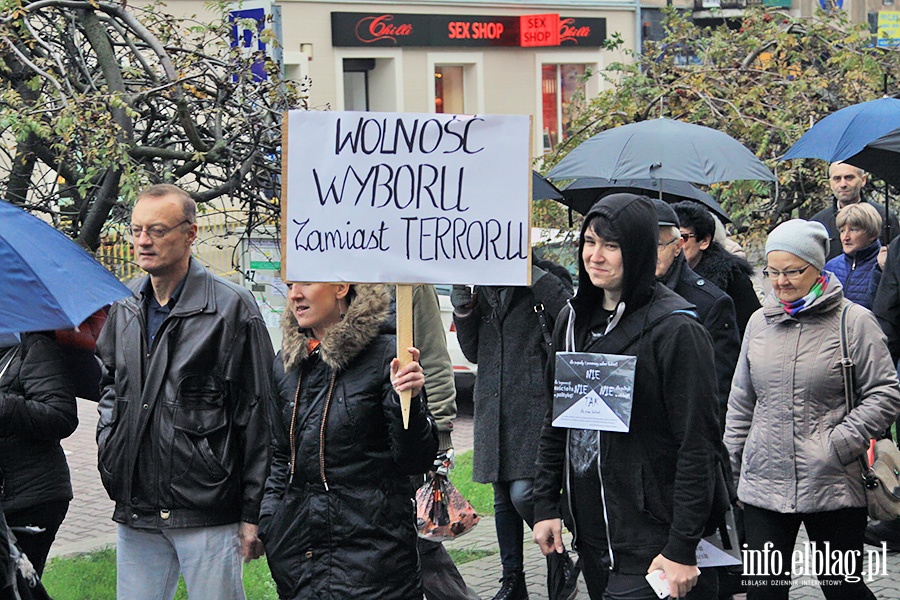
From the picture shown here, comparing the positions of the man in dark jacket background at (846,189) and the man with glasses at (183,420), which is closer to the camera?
the man with glasses at (183,420)

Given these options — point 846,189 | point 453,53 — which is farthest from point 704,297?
point 453,53

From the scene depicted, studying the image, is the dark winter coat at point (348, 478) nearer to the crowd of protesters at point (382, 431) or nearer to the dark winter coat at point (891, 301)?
the crowd of protesters at point (382, 431)

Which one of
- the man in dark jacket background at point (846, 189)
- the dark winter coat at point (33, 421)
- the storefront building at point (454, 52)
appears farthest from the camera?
the storefront building at point (454, 52)

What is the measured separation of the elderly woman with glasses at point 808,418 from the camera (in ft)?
16.0

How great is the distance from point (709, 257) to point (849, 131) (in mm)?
1547

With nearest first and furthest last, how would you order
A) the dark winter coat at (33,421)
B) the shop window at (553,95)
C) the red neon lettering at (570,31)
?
the dark winter coat at (33,421) < the red neon lettering at (570,31) < the shop window at (553,95)

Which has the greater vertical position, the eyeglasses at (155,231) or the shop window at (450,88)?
the shop window at (450,88)

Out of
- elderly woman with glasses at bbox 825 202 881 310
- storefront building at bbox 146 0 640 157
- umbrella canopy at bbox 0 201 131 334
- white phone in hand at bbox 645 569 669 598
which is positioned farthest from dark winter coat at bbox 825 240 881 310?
storefront building at bbox 146 0 640 157

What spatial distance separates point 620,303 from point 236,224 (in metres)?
3.45

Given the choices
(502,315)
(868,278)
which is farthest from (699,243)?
(868,278)

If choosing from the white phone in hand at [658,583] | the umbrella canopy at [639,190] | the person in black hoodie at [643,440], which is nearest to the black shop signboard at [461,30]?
the umbrella canopy at [639,190]

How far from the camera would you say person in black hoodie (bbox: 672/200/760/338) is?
6234mm

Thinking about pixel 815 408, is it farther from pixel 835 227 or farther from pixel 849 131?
pixel 835 227

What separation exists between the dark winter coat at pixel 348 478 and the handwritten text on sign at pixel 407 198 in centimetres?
27
